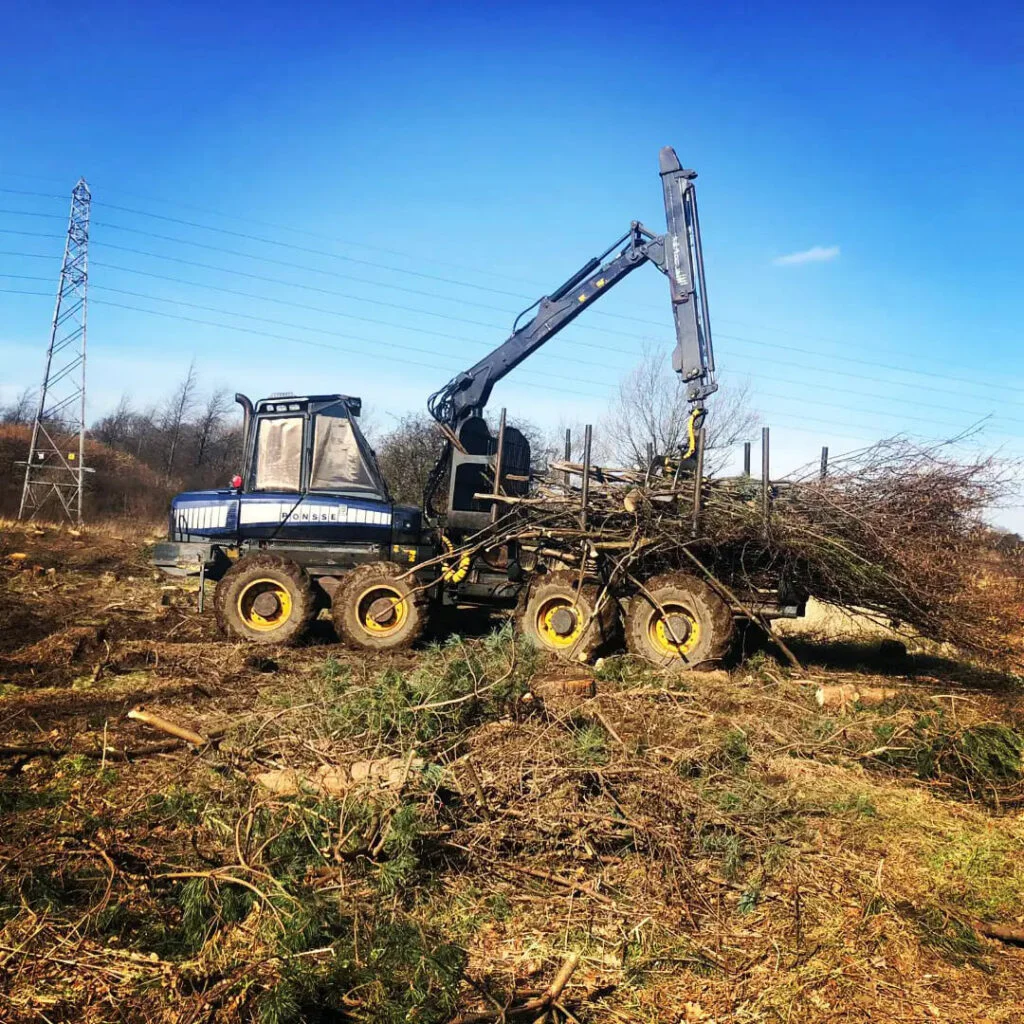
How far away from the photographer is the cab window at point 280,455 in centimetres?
1036

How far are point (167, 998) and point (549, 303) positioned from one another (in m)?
10.3

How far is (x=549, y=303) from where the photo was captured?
12008mm

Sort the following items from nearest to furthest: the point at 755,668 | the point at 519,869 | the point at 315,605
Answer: the point at 519,869, the point at 755,668, the point at 315,605

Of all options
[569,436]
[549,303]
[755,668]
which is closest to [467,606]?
[569,436]

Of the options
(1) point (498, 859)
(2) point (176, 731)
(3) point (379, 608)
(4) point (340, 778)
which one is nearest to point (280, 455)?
(3) point (379, 608)

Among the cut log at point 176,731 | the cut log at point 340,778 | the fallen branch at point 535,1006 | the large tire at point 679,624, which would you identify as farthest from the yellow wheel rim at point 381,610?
the fallen branch at point 535,1006

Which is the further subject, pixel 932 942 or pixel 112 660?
pixel 112 660

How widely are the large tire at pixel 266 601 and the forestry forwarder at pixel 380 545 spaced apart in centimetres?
2

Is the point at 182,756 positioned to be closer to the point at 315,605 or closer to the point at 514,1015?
the point at 514,1015

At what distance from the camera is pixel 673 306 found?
442 inches

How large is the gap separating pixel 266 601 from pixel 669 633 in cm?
468

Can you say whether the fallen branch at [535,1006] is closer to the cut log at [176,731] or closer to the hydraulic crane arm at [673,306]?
the cut log at [176,731]

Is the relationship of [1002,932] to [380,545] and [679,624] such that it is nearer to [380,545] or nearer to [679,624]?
[679,624]

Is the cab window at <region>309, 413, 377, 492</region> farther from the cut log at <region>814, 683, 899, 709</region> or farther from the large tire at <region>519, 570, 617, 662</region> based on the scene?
the cut log at <region>814, 683, 899, 709</region>
